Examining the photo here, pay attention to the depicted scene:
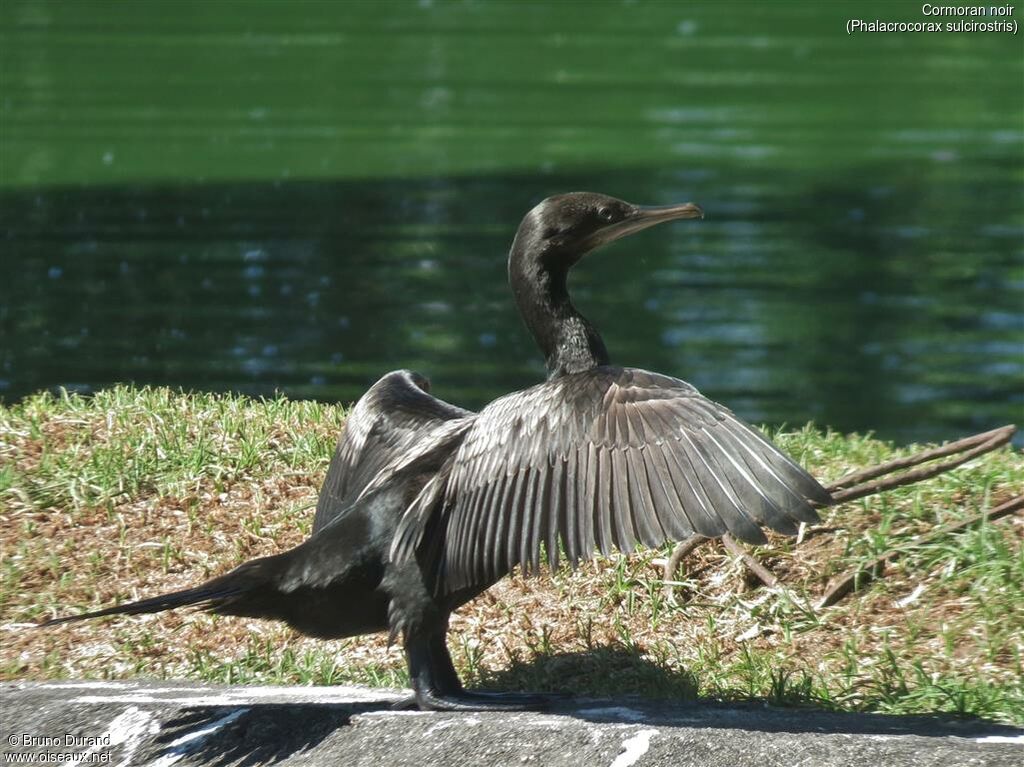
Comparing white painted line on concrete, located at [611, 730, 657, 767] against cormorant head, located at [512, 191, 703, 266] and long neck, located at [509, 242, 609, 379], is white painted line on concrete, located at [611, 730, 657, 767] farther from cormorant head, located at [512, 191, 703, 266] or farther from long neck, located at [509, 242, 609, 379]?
cormorant head, located at [512, 191, 703, 266]

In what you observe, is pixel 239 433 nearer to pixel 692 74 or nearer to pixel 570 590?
pixel 570 590

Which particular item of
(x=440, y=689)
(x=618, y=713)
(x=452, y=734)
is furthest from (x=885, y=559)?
(x=452, y=734)

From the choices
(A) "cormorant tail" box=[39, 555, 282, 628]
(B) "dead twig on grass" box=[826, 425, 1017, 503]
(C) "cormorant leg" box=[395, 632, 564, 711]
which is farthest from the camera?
(B) "dead twig on grass" box=[826, 425, 1017, 503]

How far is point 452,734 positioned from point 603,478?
2.79ft

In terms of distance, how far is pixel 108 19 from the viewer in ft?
92.1

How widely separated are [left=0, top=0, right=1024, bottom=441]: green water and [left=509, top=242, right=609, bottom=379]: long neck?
6.03m

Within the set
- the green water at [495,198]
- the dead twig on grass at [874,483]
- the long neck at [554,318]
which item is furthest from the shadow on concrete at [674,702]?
the green water at [495,198]

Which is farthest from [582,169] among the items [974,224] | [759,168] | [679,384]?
[679,384]

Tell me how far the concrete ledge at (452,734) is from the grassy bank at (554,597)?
526 millimetres

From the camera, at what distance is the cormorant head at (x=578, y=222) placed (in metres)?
5.42

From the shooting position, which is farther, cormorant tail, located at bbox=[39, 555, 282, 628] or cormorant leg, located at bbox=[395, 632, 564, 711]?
cormorant leg, located at bbox=[395, 632, 564, 711]

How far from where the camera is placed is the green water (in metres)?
12.8

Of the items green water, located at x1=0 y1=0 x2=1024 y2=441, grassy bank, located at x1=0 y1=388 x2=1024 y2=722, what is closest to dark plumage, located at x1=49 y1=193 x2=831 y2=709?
grassy bank, located at x1=0 y1=388 x2=1024 y2=722

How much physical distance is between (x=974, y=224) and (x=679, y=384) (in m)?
12.1
